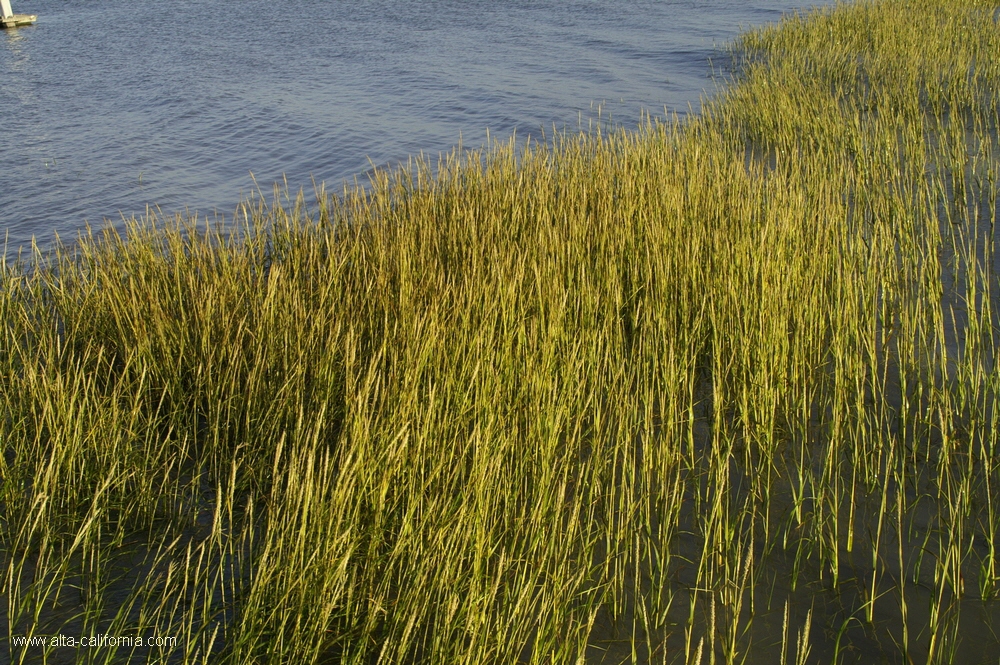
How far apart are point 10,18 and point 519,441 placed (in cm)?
1718

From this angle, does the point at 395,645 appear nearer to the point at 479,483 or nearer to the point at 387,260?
the point at 479,483

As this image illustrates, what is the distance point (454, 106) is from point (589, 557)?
7.63 m

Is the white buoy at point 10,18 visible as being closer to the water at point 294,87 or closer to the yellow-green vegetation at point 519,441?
the water at point 294,87

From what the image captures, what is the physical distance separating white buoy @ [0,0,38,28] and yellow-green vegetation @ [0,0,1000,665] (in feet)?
47.8

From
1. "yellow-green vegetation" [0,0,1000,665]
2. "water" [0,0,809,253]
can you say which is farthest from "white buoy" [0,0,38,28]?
"yellow-green vegetation" [0,0,1000,665]

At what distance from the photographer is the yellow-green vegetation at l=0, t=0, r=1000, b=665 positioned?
2.04 m

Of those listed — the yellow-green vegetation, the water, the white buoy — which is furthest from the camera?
the white buoy

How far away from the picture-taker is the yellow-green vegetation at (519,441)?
2041mm

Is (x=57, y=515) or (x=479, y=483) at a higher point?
(x=479, y=483)

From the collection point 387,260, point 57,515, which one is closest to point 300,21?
point 387,260

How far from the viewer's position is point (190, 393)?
3.05 metres

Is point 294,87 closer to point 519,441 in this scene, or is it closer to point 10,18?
point 519,441

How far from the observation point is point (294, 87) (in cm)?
1003

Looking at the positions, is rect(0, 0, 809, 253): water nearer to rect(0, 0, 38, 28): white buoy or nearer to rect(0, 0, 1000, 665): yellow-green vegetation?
rect(0, 0, 38, 28): white buoy
